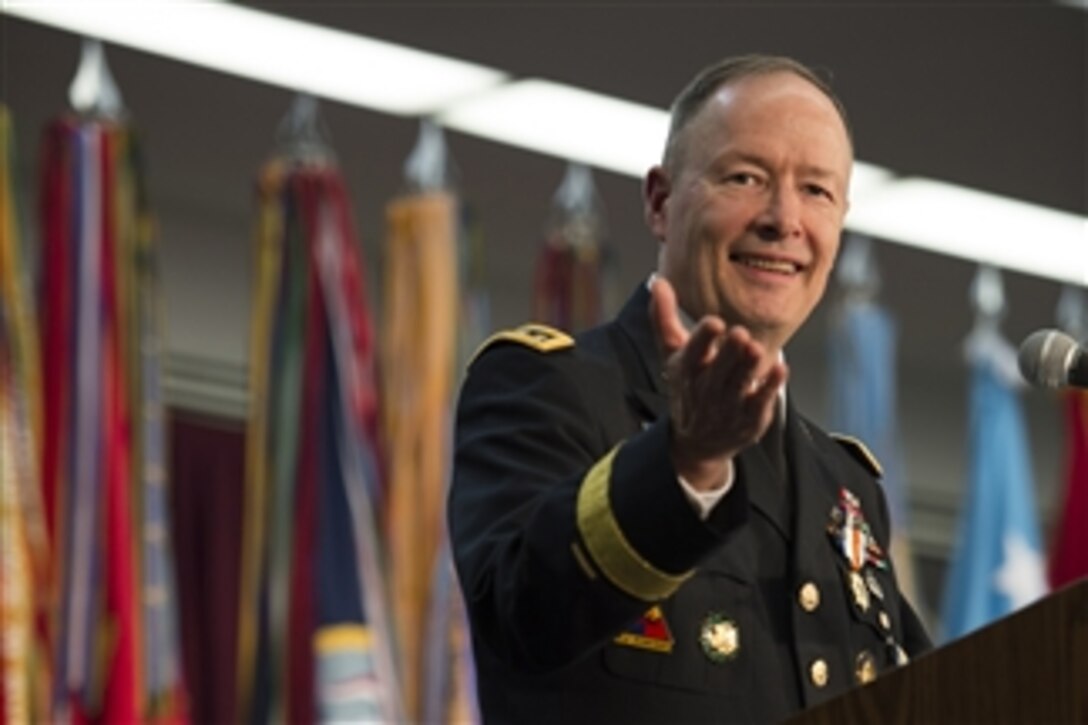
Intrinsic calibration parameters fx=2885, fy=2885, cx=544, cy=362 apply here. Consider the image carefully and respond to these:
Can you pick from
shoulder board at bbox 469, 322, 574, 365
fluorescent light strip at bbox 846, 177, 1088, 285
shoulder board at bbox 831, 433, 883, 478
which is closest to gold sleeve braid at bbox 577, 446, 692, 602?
shoulder board at bbox 469, 322, 574, 365

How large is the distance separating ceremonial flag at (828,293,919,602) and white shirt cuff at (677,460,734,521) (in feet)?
14.5

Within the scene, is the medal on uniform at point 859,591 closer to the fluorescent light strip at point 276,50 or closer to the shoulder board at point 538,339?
the shoulder board at point 538,339

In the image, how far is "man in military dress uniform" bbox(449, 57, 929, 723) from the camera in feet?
7.45

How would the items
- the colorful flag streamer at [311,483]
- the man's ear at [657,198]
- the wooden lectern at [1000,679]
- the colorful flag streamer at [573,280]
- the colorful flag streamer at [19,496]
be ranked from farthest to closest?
the colorful flag streamer at [573,280] → the colorful flag streamer at [311,483] → the colorful flag streamer at [19,496] → the man's ear at [657,198] → the wooden lectern at [1000,679]

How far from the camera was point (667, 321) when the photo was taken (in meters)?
2.18

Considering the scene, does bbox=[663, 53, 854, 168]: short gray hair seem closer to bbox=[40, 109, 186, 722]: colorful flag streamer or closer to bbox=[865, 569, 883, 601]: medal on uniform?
bbox=[865, 569, 883, 601]: medal on uniform

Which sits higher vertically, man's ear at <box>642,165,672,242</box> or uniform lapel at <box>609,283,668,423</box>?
man's ear at <box>642,165,672,242</box>

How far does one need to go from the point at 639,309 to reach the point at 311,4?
3178mm

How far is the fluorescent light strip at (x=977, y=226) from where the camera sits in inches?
280

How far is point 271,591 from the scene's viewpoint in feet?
18.2

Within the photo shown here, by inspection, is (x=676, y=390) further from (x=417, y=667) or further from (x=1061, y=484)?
(x=1061, y=484)

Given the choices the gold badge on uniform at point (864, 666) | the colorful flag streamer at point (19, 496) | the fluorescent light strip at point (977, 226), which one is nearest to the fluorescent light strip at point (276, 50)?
the colorful flag streamer at point (19, 496)

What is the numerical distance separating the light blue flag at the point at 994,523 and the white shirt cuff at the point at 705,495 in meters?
4.70

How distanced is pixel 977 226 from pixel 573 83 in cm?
150
